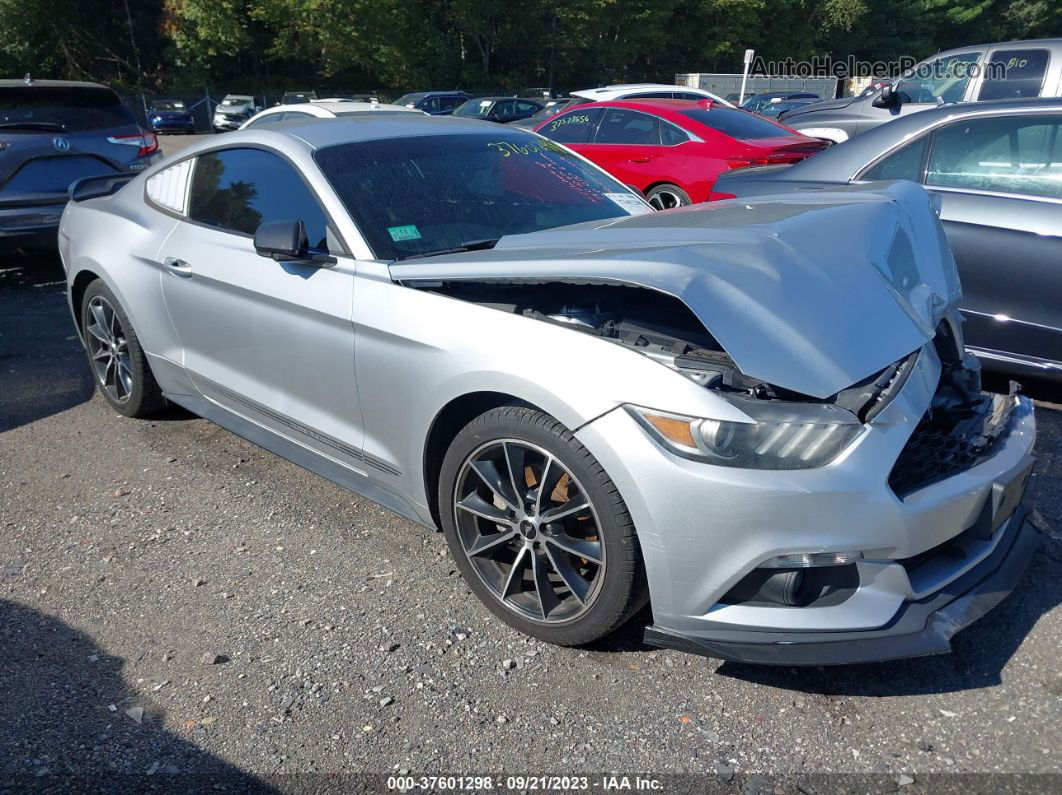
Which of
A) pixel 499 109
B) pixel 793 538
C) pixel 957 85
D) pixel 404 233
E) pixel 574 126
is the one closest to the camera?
pixel 793 538

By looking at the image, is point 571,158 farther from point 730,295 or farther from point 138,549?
point 138,549

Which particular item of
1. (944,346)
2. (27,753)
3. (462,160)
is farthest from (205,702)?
(944,346)

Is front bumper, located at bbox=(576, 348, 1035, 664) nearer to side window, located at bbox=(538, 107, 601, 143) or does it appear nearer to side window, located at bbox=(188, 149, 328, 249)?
side window, located at bbox=(188, 149, 328, 249)

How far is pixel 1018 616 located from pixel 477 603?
5.95 feet

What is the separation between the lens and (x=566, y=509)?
2.57 m

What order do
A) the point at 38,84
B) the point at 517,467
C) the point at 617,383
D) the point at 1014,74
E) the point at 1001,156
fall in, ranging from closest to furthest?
the point at 617,383
the point at 517,467
the point at 1001,156
the point at 38,84
the point at 1014,74

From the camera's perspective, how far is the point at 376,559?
3320 millimetres

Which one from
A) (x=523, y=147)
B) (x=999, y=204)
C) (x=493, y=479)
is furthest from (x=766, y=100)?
(x=493, y=479)

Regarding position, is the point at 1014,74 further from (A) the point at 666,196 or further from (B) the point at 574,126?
(B) the point at 574,126

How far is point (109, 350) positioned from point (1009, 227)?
471 centimetres

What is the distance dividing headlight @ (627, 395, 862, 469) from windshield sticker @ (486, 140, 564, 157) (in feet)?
6.72

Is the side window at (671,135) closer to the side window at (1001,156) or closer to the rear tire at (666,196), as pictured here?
→ the rear tire at (666,196)

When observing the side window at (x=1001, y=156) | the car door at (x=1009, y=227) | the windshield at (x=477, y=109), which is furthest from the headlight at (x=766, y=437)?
the windshield at (x=477, y=109)

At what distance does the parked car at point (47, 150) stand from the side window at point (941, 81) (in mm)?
9159
